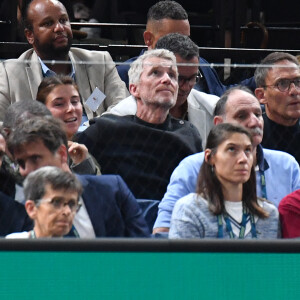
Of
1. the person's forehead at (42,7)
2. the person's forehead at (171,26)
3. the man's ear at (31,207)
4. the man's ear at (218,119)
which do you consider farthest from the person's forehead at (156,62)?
the person's forehead at (171,26)

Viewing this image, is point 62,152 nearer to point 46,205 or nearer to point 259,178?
point 46,205

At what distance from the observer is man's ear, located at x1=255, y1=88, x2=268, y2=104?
17.8 ft

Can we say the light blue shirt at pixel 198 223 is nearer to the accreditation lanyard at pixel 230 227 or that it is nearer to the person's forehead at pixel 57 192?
the accreditation lanyard at pixel 230 227

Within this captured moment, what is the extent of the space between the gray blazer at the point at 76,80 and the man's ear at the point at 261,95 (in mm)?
766

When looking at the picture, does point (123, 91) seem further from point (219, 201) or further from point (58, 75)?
point (219, 201)

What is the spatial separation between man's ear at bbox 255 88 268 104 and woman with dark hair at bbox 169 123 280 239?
0.76m

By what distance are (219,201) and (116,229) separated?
1.54 ft

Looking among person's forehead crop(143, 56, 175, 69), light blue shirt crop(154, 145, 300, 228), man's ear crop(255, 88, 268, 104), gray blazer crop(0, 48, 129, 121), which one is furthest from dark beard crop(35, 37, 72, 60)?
light blue shirt crop(154, 145, 300, 228)

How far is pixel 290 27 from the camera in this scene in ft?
31.1

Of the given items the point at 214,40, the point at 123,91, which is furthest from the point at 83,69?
the point at 214,40

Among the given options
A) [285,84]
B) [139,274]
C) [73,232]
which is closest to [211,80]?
[285,84]

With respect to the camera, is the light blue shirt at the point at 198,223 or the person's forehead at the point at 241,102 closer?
the light blue shirt at the point at 198,223

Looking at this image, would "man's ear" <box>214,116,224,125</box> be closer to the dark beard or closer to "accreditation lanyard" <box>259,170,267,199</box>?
"accreditation lanyard" <box>259,170,267,199</box>

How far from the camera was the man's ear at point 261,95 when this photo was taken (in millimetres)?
5438
